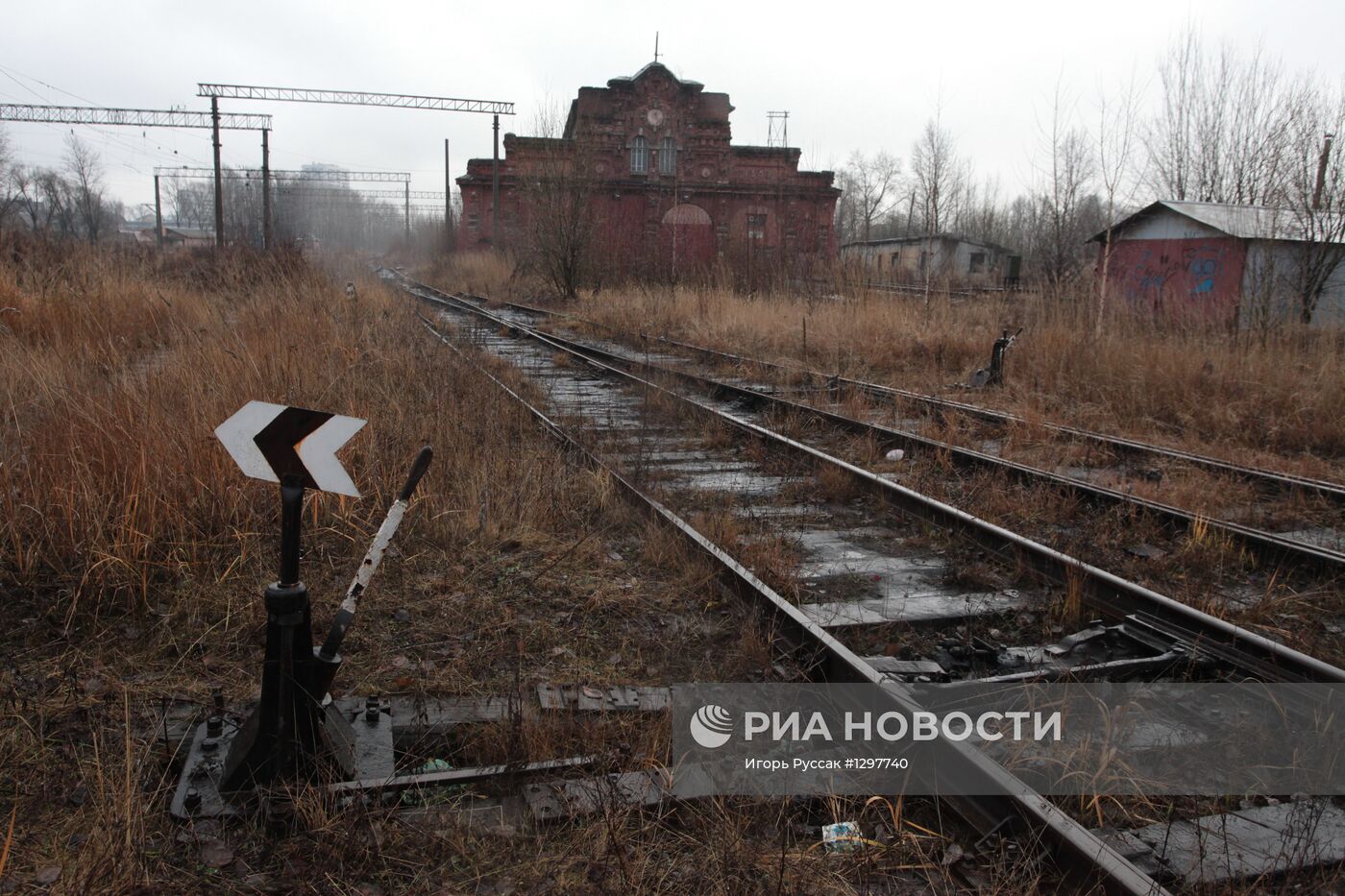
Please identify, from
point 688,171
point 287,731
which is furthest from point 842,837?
point 688,171

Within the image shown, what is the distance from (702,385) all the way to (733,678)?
7274mm

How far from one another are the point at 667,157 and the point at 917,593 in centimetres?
4061

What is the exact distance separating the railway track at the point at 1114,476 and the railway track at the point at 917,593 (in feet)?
3.19

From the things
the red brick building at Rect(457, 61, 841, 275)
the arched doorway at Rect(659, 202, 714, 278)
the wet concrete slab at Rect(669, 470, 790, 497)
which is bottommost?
the wet concrete slab at Rect(669, 470, 790, 497)

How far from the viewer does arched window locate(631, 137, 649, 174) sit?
138ft

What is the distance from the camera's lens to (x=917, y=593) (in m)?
4.22

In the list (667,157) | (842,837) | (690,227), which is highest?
(667,157)

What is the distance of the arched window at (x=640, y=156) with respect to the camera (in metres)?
42.0

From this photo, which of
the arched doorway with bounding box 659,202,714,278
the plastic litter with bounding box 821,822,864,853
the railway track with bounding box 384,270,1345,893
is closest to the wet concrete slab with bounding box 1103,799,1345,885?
the railway track with bounding box 384,270,1345,893

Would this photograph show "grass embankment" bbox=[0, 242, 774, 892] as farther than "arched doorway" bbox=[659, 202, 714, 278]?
No

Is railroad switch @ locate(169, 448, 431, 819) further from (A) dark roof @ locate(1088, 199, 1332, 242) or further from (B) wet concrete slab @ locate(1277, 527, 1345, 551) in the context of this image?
(A) dark roof @ locate(1088, 199, 1332, 242)

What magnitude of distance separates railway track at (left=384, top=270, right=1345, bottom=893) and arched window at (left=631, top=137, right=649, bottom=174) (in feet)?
122

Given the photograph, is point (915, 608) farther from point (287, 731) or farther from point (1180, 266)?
point (1180, 266)

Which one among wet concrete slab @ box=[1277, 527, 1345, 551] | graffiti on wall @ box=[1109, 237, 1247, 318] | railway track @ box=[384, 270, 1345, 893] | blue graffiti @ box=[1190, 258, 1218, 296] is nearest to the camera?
railway track @ box=[384, 270, 1345, 893]
